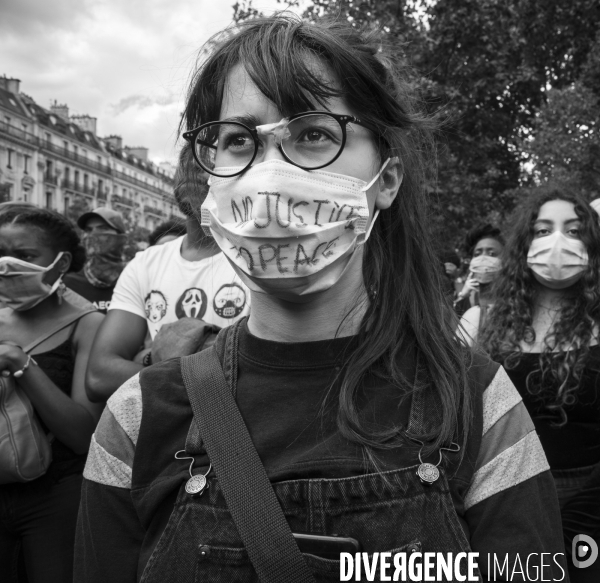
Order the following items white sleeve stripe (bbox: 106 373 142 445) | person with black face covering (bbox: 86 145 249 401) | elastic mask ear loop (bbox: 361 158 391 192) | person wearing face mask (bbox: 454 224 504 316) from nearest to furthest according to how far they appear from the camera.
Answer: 1. white sleeve stripe (bbox: 106 373 142 445)
2. elastic mask ear loop (bbox: 361 158 391 192)
3. person with black face covering (bbox: 86 145 249 401)
4. person wearing face mask (bbox: 454 224 504 316)

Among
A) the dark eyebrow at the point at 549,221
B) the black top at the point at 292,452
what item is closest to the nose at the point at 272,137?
the black top at the point at 292,452

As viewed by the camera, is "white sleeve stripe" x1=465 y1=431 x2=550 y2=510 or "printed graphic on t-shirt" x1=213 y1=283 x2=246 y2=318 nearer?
"white sleeve stripe" x1=465 y1=431 x2=550 y2=510

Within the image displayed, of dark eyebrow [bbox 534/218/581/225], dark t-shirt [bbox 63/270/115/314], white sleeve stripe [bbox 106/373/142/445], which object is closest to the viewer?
white sleeve stripe [bbox 106/373/142/445]

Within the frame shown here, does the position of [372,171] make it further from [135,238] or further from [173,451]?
[135,238]

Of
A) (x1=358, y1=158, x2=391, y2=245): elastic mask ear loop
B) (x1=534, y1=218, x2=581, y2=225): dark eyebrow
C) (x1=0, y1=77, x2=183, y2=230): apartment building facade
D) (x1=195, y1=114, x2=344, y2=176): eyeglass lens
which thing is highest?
(x1=0, y1=77, x2=183, y2=230): apartment building facade

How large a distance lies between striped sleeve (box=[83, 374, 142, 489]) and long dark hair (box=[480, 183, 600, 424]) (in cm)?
190

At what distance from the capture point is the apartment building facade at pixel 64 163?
1929 inches

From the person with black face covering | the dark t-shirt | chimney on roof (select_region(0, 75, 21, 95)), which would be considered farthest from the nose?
chimney on roof (select_region(0, 75, 21, 95))

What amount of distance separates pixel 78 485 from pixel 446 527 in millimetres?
1803

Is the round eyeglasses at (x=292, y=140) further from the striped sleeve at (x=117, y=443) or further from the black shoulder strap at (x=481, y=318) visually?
Answer: the black shoulder strap at (x=481, y=318)

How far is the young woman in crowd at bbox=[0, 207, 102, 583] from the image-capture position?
2.47m

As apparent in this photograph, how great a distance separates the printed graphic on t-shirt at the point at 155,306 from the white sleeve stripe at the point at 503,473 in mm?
1783

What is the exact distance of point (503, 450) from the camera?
1.35 m

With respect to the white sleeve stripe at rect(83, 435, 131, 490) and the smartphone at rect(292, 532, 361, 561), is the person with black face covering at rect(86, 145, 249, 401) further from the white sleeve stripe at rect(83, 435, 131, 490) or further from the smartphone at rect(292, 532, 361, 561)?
the smartphone at rect(292, 532, 361, 561)
